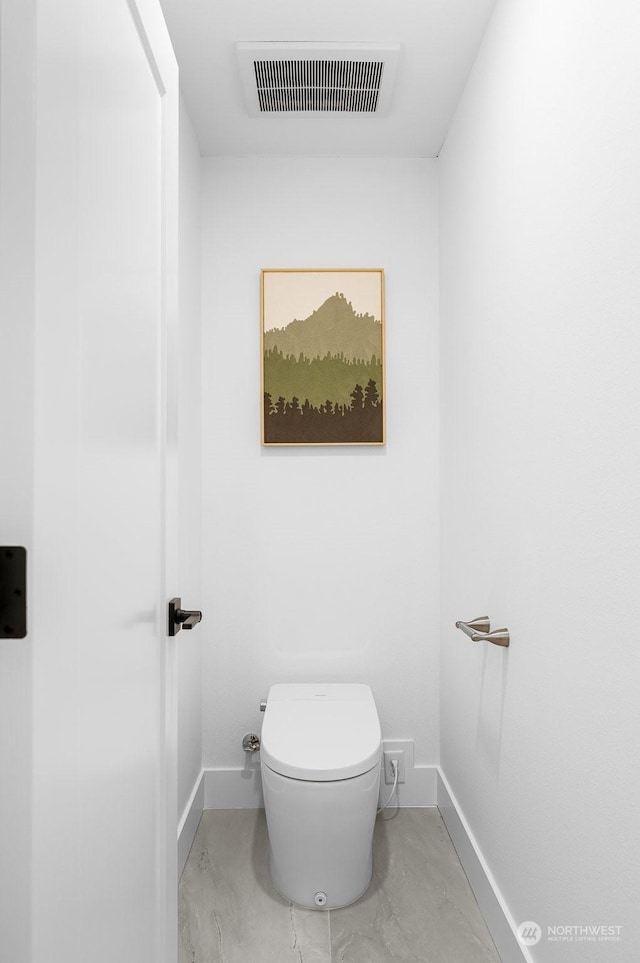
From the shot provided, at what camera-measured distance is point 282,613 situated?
2260mm

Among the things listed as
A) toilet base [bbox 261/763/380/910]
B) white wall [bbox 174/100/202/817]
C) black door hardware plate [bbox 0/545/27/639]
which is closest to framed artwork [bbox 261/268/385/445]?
white wall [bbox 174/100/202/817]

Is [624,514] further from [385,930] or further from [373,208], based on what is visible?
[373,208]

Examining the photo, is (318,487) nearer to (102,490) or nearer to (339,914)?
(339,914)

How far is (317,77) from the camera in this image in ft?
5.95

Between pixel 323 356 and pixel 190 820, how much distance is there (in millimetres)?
1595

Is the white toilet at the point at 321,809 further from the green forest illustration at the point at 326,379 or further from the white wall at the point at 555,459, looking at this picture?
the green forest illustration at the point at 326,379

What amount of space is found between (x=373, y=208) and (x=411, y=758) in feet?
6.52

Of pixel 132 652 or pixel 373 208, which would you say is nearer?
pixel 132 652

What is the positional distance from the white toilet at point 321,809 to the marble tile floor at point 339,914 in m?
0.06

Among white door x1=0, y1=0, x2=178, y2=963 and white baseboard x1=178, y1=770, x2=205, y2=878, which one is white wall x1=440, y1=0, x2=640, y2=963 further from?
white baseboard x1=178, y1=770, x2=205, y2=878

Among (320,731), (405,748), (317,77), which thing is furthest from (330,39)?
(405,748)

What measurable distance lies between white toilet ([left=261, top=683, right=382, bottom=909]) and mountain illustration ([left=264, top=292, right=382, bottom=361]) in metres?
1.26

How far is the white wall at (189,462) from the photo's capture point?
1.93 meters

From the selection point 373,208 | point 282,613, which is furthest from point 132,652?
point 373,208
